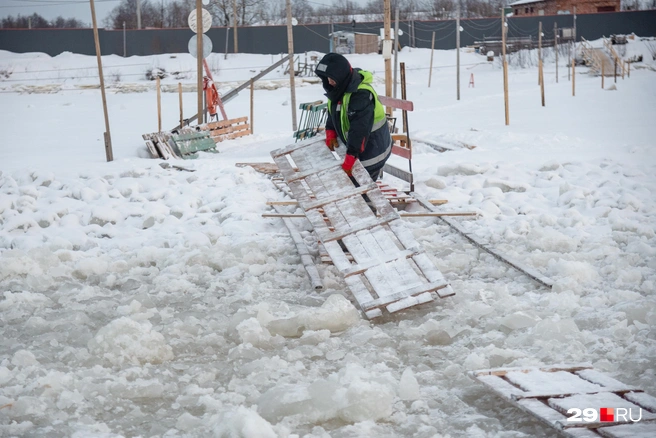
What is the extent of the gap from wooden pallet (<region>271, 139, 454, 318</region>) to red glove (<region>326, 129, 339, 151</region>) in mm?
67

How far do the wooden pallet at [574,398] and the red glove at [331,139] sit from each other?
3122 mm

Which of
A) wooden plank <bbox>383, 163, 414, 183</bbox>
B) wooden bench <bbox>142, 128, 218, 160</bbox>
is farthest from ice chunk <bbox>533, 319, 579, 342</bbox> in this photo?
→ wooden bench <bbox>142, 128, 218, 160</bbox>

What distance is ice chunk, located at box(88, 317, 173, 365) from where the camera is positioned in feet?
13.4

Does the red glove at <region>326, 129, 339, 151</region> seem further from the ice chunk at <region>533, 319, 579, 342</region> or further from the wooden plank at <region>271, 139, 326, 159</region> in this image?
the ice chunk at <region>533, 319, 579, 342</region>

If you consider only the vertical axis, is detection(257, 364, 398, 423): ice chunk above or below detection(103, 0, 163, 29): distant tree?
below

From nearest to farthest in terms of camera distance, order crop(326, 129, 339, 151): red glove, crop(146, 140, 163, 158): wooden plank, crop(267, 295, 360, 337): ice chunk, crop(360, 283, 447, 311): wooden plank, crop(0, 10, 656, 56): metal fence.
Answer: crop(267, 295, 360, 337): ice chunk
crop(360, 283, 447, 311): wooden plank
crop(326, 129, 339, 151): red glove
crop(146, 140, 163, 158): wooden plank
crop(0, 10, 656, 56): metal fence

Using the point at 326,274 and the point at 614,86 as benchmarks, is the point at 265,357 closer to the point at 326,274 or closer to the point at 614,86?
the point at 326,274

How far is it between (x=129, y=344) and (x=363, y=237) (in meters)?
1.96

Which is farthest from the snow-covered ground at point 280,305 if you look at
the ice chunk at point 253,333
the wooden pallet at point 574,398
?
the wooden pallet at point 574,398

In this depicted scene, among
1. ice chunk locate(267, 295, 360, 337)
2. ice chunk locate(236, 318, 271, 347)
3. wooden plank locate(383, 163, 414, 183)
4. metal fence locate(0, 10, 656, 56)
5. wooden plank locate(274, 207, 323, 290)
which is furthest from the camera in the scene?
metal fence locate(0, 10, 656, 56)

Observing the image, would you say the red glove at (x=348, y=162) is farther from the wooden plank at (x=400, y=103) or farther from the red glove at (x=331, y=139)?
the wooden plank at (x=400, y=103)

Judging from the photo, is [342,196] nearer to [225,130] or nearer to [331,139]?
[331,139]

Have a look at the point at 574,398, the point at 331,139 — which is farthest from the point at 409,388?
the point at 331,139

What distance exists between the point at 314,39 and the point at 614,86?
832 inches
